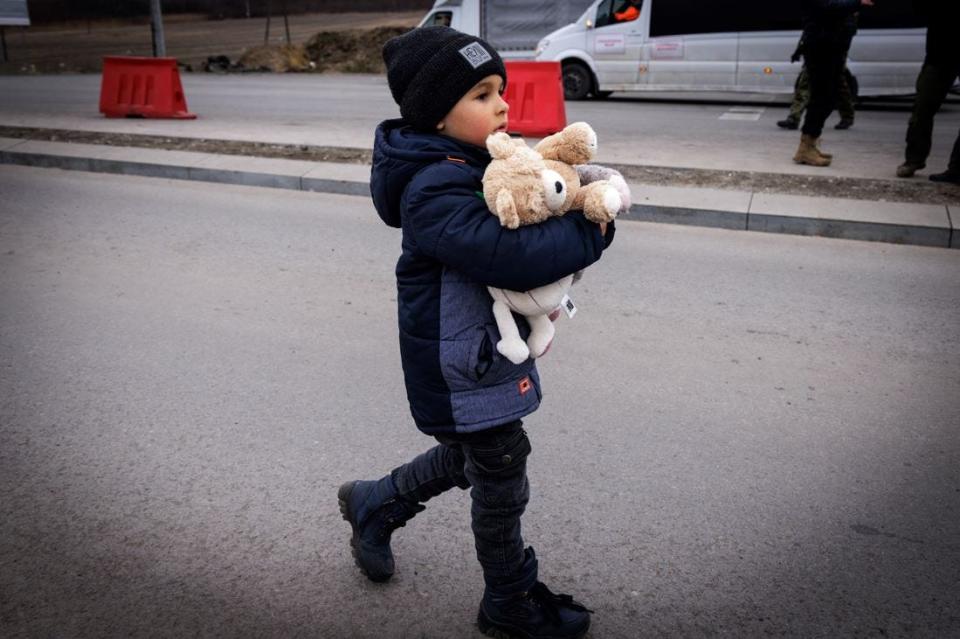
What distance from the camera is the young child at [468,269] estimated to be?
1945 mm

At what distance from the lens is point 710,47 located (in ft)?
46.1

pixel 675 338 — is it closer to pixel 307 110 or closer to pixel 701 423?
pixel 701 423

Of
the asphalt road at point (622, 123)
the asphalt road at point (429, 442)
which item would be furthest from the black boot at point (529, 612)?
the asphalt road at point (622, 123)

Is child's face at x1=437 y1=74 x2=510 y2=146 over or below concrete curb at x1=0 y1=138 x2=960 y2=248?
over

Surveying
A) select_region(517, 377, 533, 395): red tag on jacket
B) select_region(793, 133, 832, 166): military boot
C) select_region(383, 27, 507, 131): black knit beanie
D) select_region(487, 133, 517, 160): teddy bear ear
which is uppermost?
select_region(383, 27, 507, 131): black knit beanie

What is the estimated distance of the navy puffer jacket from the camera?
6.34 feet

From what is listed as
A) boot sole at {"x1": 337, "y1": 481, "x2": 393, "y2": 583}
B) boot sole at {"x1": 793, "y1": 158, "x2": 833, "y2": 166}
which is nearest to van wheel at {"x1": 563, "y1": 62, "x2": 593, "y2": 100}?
boot sole at {"x1": 793, "y1": 158, "x2": 833, "y2": 166}

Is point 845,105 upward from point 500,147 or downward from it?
downward

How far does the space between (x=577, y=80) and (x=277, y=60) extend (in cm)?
1305

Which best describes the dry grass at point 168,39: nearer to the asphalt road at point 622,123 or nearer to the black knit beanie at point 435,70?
the asphalt road at point 622,123

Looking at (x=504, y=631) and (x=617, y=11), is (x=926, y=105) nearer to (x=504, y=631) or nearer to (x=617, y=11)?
(x=504, y=631)

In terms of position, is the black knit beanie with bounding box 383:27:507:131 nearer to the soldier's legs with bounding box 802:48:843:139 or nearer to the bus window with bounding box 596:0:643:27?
the soldier's legs with bounding box 802:48:843:139

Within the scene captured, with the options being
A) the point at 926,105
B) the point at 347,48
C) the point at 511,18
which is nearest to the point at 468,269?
the point at 926,105

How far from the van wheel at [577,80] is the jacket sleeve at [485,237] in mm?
13683
